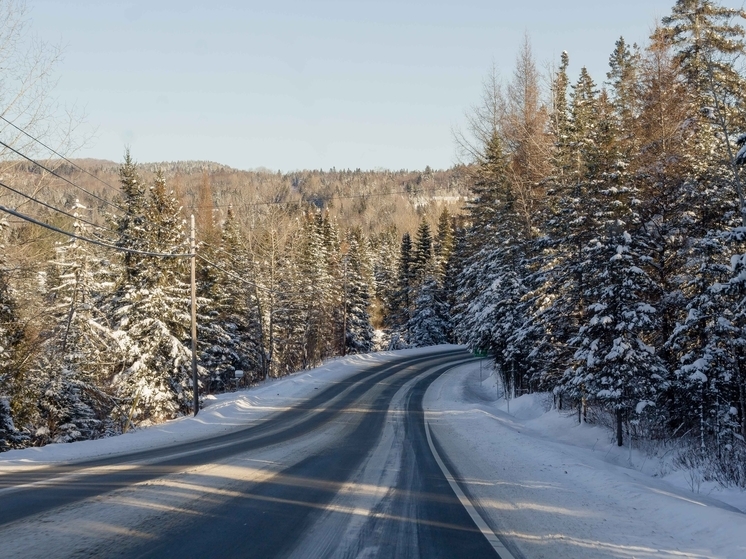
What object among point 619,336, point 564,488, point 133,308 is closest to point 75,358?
point 133,308

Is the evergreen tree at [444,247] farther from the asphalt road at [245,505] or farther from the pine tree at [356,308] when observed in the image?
the asphalt road at [245,505]

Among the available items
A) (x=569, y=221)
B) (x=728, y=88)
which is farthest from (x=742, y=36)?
(x=569, y=221)

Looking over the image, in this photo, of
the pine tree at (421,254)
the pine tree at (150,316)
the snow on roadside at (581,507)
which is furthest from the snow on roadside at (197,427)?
the pine tree at (421,254)

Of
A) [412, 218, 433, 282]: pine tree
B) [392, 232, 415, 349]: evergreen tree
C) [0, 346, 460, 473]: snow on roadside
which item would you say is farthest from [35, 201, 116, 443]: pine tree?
[392, 232, 415, 349]: evergreen tree

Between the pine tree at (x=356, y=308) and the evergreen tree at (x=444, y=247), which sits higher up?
the evergreen tree at (x=444, y=247)

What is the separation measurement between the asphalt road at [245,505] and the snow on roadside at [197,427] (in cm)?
132

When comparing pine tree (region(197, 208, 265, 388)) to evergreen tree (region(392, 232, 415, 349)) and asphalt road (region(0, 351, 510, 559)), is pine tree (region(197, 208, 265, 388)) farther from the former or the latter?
asphalt road (region(0, 351, 510, 559))

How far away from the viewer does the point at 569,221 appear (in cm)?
1980

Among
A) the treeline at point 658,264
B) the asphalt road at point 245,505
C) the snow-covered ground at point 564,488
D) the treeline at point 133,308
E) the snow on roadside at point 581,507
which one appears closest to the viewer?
the asphalt road at point 245,505

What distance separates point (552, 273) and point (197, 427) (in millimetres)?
14075

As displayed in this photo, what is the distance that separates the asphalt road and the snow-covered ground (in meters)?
0.70

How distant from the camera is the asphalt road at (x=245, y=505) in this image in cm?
529

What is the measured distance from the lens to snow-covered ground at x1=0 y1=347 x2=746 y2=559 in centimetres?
558

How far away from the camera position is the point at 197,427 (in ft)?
55.3
